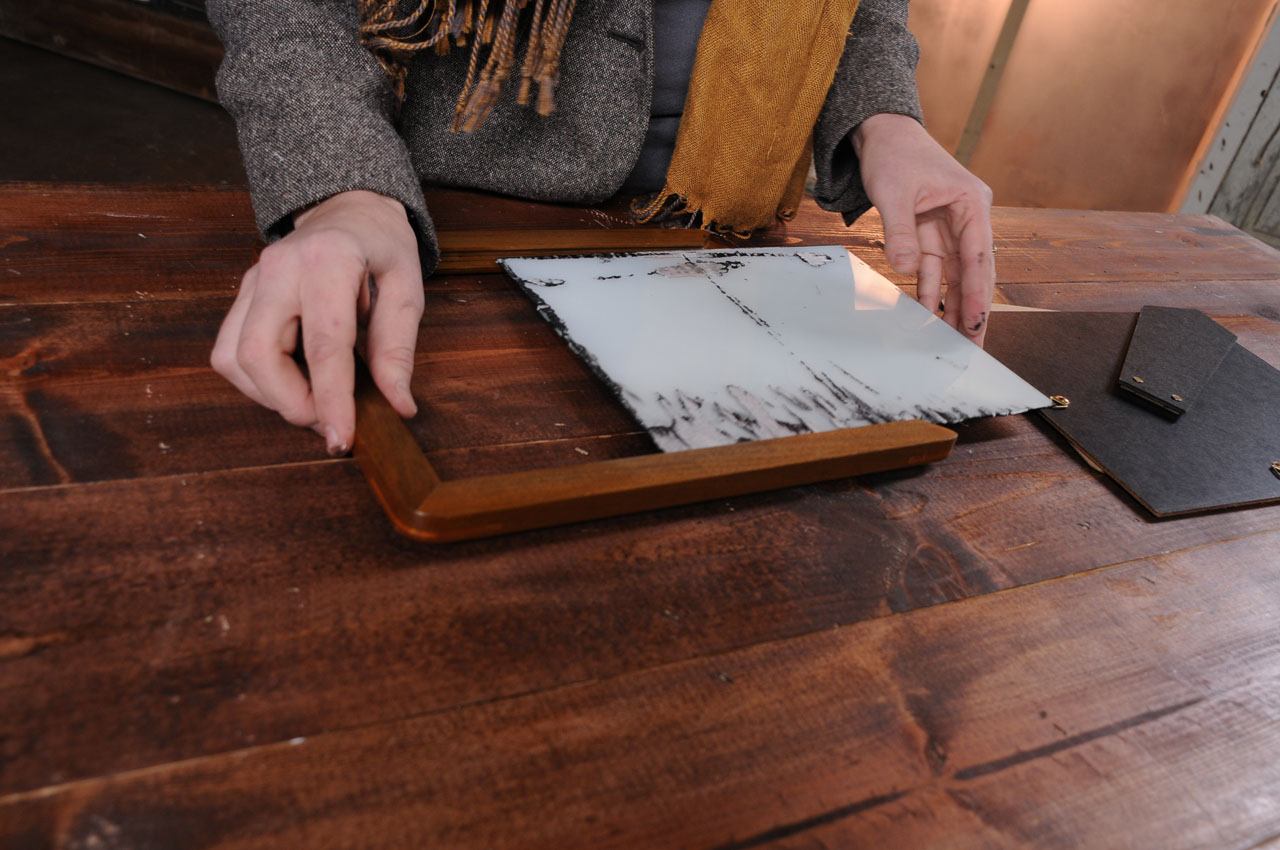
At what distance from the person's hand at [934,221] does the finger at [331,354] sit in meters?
0.54

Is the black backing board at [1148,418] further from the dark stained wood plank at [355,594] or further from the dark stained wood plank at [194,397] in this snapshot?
the dark stained wood plank at [194,397]

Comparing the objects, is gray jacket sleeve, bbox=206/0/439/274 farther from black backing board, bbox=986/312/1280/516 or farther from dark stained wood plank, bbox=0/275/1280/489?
black backing board, bbox=986/312/1280/516

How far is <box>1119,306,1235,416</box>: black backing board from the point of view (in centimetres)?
78

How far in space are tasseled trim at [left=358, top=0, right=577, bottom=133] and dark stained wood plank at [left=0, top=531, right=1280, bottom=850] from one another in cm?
56

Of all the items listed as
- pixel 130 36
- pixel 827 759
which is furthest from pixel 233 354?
pixel 130 36

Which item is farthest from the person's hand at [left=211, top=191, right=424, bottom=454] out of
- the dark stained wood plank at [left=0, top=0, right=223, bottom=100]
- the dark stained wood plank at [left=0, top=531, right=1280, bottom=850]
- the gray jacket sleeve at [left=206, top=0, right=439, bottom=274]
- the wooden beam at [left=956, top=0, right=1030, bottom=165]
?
the wooden beam at [left=956, top=0, right=1030, bottom=165]

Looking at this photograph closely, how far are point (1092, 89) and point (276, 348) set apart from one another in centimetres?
296

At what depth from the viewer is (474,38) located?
0.76m

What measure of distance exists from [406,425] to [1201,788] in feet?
1.66

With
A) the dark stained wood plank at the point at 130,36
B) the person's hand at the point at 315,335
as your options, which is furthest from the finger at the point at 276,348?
the dark stained wood plank at the point at 130,36

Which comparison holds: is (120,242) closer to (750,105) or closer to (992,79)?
(750,105)

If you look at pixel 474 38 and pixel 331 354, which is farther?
pixel 474 38

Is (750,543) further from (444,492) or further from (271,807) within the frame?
(271,807)

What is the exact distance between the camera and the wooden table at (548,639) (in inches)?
13.7
